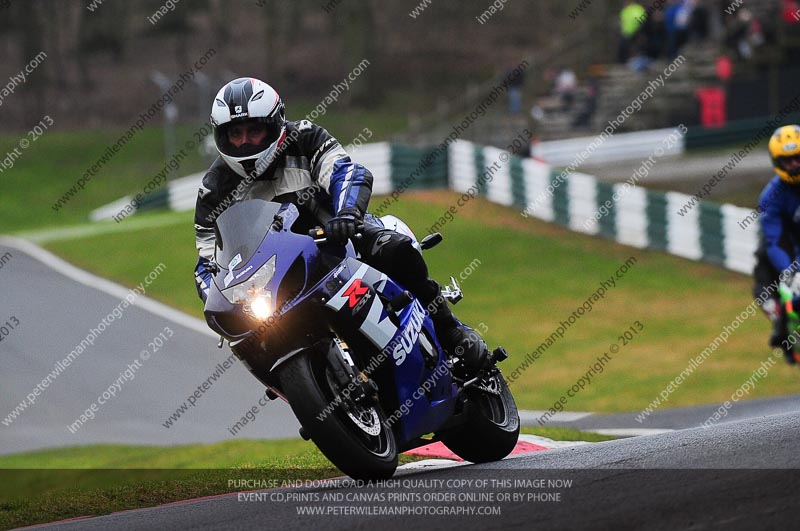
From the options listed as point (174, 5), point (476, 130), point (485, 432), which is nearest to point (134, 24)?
point (174, 5)

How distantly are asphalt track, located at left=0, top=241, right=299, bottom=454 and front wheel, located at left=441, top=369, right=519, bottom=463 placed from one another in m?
5.82

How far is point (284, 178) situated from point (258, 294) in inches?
39.5

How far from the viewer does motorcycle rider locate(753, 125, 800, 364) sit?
445 inches

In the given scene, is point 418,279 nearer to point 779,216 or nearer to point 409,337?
point 409,337

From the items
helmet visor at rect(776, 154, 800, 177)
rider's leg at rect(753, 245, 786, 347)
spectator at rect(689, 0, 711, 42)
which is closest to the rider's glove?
helmet visor at rect(776, 154, 800, 177)

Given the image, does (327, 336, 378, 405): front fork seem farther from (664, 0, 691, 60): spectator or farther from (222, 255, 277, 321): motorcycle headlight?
(664, 0, 691, 60): spectator

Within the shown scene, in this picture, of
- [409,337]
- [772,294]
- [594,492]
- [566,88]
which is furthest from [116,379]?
[566,88]

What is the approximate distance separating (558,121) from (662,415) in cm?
2188

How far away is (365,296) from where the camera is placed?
6.56 metres

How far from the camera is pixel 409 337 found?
684cm

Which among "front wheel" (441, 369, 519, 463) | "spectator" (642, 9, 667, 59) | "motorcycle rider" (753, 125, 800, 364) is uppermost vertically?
"front wheel" (441, 369, 519, 463)

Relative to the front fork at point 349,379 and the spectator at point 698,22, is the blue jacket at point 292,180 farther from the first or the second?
the spectator at point 698,22

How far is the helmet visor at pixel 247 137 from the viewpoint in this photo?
21.7 feet

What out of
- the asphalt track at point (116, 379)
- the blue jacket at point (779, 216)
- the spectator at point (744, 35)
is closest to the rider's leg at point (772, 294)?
the blue jacket at point (779, 216)
